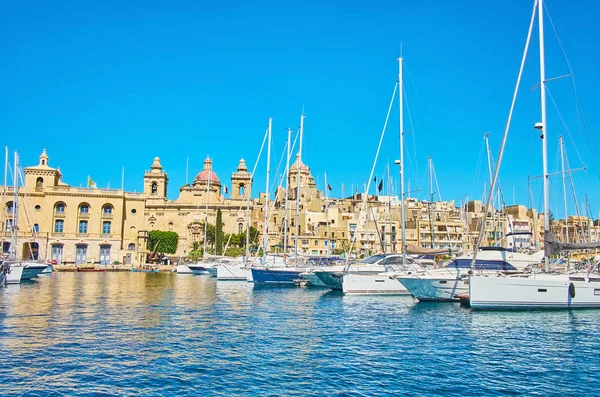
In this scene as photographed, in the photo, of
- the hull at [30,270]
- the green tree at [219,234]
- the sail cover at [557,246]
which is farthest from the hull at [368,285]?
the green tree at [219,234]

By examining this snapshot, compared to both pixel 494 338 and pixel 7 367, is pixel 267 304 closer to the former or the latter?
pixel 494 338

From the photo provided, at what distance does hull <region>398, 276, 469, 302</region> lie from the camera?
98.3ft

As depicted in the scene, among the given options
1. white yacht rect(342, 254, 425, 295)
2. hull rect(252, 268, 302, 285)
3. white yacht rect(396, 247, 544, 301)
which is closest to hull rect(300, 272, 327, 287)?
hull rect(252, 268, 302, 285)

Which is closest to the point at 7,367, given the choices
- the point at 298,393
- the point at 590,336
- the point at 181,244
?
the point at 298,393

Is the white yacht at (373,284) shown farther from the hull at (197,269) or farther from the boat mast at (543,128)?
the hull at (197,269)

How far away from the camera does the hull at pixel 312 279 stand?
1646 inches

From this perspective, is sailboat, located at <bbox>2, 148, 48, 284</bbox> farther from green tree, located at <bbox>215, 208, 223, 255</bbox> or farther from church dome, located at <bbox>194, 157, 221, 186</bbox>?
church dome, located at <bbox>194, 157, 221, 186</bbox>

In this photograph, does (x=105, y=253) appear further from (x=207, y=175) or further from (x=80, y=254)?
(x=207, y=175)

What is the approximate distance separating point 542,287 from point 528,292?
69 cm

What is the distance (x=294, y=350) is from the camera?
17859 mm

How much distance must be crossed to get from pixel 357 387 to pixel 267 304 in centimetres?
1709

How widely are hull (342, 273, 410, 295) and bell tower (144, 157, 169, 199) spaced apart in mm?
70375

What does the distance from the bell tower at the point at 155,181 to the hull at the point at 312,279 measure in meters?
61.9

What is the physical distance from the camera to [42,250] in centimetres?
8612
